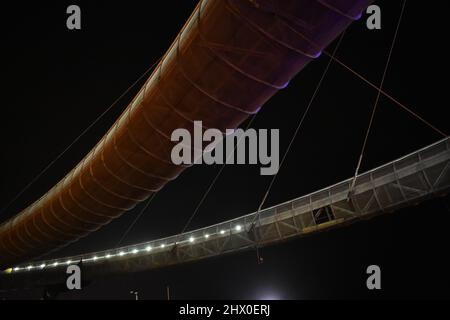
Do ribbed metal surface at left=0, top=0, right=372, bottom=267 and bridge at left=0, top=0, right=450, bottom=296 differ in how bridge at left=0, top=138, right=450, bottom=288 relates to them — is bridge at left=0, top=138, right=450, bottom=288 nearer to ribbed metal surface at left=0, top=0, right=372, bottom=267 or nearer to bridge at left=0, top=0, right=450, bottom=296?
bridge at left=0, top=0, right=450, bottom=296

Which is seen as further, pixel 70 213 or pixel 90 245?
pixel 90 245

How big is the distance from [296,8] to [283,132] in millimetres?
16746

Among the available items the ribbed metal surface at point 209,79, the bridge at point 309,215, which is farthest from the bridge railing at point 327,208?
the ribbed metal surface at point 209,79

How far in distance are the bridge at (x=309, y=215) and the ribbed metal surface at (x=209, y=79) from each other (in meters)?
6.31

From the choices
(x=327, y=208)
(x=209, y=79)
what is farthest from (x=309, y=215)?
(x=209, y=79)

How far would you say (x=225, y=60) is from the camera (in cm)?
716

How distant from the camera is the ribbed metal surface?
6.42 m

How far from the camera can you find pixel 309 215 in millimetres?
14617

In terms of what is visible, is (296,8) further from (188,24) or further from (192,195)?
(192,195)

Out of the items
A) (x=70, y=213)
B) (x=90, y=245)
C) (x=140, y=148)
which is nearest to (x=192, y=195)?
Result: (x=90, y=245)

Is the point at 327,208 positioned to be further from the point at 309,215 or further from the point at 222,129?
the point at 222,129

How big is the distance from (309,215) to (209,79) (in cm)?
892

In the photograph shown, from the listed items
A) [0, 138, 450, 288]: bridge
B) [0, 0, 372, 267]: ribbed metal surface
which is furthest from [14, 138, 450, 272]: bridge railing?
[0, 0, 372, 267]: ribbed metal surface

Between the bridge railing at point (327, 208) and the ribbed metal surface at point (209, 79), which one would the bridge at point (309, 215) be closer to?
the bridge railing at point (327, 208)
